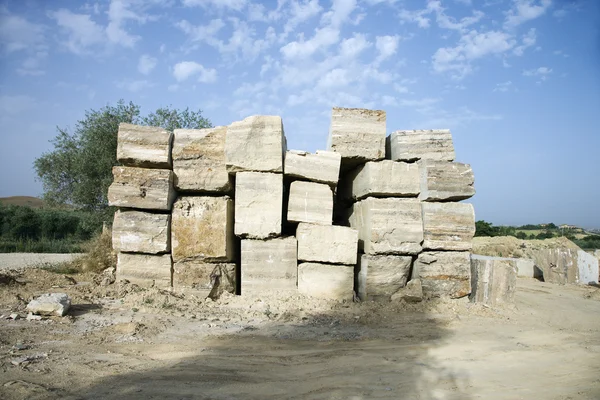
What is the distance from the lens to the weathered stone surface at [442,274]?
5.87 metres

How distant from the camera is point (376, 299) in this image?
18.8 ft

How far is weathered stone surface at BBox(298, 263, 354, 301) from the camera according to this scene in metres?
5.62

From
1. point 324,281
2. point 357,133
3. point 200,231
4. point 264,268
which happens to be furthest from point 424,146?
point 200,231

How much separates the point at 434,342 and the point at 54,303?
13.4 ft

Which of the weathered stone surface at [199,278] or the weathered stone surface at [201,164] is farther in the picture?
the weathered stone surface at [201,164]

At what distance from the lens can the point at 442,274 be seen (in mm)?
5879

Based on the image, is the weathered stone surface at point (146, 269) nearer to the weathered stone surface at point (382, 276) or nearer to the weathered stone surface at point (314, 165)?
the weathered stone surface at point (314, 165)

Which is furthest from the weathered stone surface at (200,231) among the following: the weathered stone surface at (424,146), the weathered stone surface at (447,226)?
the weathered stone surface at (447,226)

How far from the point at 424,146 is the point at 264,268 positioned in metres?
2.99

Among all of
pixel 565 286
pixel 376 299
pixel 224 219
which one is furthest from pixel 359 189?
pixel 565 286

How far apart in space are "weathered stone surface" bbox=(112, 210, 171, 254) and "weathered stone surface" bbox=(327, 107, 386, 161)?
8.87 feet

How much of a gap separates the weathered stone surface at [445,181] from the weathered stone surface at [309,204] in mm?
1462

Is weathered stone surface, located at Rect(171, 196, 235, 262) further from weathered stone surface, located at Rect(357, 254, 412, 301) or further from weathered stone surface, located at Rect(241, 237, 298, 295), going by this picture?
weathered stone surface, located at Rect(357, 254, 412, 301)

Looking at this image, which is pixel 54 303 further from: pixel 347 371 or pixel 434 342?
pixel 434 342
